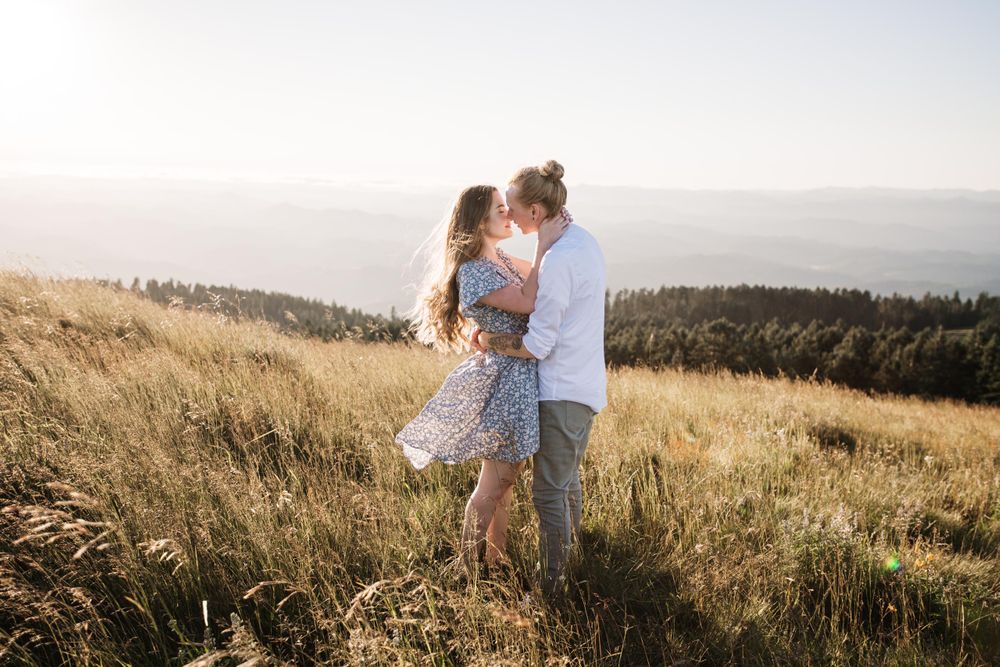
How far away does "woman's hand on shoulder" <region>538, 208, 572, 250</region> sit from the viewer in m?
2.83

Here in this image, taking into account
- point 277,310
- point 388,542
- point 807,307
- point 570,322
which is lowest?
point 807,307

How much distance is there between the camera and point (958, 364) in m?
45.2

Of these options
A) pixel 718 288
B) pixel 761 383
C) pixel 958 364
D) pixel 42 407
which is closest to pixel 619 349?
pixel 958 364

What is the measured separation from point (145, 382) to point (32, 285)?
469cm

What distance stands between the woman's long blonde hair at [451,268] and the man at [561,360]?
20 centimetres

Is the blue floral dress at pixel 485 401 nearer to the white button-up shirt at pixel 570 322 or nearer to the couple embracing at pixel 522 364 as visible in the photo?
the couple embracing at pixel 522 364

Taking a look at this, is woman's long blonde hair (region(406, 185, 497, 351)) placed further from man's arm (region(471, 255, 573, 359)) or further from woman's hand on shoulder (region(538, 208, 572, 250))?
man's arm (region(471, 255, 573, 359))

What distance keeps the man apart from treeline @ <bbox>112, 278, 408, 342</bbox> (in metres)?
4.20

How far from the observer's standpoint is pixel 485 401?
2951 millimetres

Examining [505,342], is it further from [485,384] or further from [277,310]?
[277,310]

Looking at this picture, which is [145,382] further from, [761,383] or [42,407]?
[761,383]

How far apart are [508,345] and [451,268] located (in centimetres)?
50

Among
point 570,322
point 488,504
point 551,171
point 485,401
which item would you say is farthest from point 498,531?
point 551,171

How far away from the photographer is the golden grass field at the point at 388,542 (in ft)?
8.29
